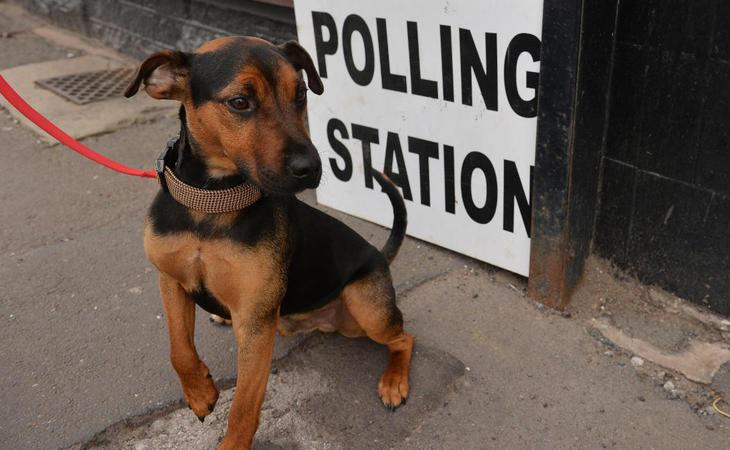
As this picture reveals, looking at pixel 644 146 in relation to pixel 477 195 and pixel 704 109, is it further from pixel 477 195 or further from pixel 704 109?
pixel 477 195

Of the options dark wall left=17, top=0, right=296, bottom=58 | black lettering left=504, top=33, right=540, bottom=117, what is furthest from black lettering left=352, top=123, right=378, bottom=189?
dark wall left=17, top=0, right=296, bottom=58

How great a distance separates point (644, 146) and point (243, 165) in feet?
6.50

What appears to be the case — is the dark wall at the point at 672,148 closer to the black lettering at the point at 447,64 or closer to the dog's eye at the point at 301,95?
the black lettering at the point at 447,64

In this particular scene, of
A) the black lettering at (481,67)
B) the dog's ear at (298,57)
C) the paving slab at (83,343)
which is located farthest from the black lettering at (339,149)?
the dog's ear at (298,57)

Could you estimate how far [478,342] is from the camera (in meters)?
3.51

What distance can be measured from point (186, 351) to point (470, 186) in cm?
174

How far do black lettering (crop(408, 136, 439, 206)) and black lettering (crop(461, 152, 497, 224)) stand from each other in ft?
0.66

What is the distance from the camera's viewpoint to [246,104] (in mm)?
2385

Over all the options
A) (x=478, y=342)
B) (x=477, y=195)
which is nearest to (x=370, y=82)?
(x=477, y=195)

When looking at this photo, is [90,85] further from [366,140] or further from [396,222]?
[396,222]

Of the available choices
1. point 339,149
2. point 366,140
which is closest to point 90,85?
point 339,149

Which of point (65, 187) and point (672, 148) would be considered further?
point (65, 187)

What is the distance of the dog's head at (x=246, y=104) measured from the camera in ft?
7.75

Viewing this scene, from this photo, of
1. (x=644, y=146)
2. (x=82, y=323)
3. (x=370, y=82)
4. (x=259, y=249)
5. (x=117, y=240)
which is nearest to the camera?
(x=259, y=249)
